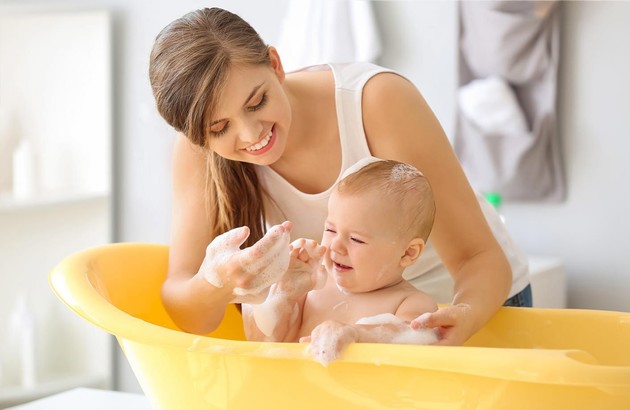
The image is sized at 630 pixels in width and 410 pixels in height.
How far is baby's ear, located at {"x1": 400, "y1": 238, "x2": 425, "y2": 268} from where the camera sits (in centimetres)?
113

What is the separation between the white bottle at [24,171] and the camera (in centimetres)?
294

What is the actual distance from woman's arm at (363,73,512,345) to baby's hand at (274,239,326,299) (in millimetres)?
195

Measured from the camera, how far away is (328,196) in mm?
1252

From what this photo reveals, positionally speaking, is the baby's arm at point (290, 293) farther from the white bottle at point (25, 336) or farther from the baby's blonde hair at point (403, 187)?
the white bottle at point (25, 336)

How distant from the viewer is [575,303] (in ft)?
8.11

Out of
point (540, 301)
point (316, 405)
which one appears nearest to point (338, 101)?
point (316, 405)

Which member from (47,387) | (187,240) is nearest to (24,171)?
(47,387)

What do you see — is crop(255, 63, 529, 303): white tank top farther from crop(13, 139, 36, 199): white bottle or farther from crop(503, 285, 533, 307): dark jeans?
crop(13, 139, 36, 199): white bottle

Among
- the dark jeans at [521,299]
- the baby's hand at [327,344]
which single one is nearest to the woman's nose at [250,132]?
the baby's hand at [327,344]

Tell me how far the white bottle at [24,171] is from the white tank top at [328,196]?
1.83m

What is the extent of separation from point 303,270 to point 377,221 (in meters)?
0.12

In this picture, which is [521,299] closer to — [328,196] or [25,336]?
[328,196]

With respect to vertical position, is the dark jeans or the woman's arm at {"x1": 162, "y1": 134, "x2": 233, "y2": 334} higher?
the woman's arm at {"x1": 162, "y1": 134, "x2": 233, "y2": 334}

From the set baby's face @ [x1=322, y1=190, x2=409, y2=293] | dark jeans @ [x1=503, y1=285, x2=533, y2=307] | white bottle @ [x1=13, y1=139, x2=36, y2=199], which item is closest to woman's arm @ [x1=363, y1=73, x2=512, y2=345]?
baby's face @ [x1=322, y1=190, x2=409, y2=293]
